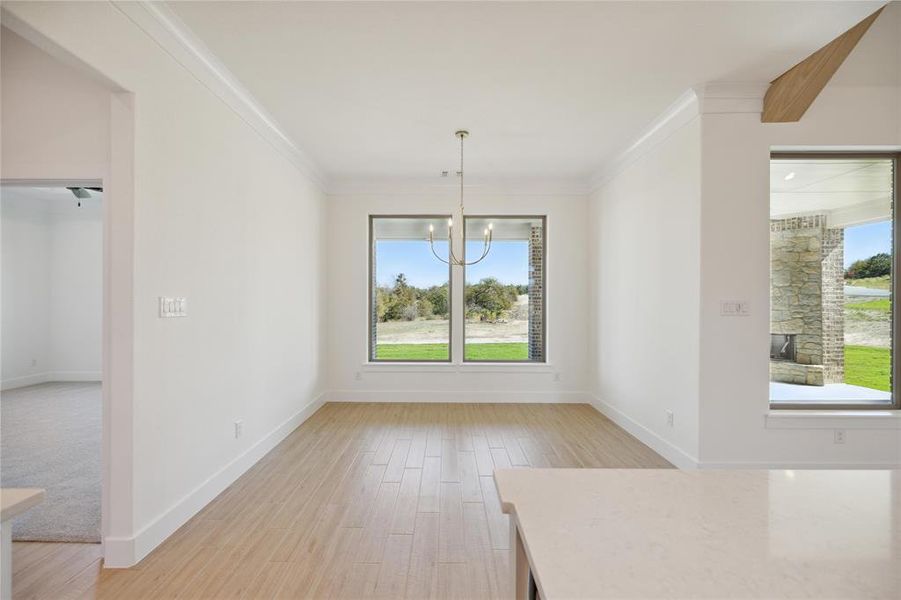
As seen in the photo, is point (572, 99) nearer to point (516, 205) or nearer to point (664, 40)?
point (664, 40)

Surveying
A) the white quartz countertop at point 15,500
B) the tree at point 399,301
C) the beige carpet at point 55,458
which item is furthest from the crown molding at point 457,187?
the white quartz countertop at point 15,500

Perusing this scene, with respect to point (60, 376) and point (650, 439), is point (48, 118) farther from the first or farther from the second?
point (60, 376)

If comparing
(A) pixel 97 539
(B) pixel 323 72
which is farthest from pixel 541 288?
(A) pixel 97 539

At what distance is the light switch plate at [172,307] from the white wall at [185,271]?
0.04 metres

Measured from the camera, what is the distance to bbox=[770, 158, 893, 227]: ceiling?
3.49 metres

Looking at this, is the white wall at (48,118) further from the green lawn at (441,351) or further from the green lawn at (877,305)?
the green lawn at (877,305)

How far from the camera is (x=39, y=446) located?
404 cm

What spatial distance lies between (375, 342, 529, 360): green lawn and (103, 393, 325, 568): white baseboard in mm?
2089

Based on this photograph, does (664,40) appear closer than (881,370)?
Yes

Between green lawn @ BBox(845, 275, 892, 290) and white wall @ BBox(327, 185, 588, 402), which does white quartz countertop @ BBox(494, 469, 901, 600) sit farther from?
white wall @ BBox(327, 185, 588, 402)

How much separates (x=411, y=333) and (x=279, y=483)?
3.04 m

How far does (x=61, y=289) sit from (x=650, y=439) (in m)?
8.83

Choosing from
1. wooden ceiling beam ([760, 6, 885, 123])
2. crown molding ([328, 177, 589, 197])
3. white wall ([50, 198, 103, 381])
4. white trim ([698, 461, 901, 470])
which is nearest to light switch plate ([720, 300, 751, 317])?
white trim ([698, 461, 901, 470])

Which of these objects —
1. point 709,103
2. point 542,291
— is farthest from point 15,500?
point 542,291
